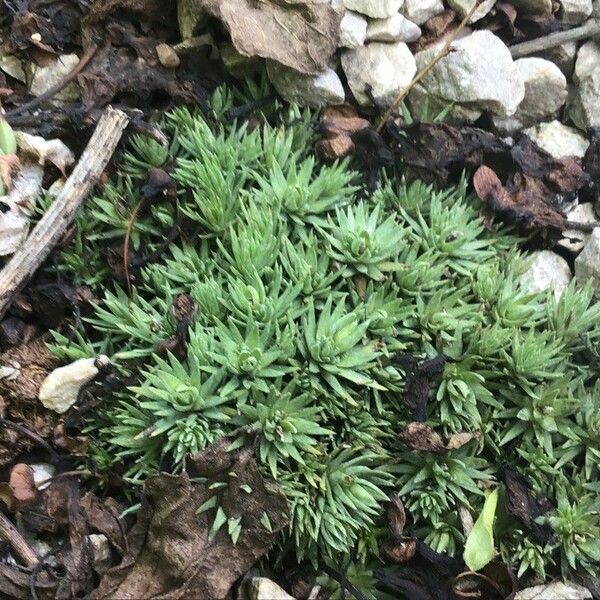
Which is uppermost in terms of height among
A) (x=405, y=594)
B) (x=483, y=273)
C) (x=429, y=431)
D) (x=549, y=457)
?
(x=483, y=273)

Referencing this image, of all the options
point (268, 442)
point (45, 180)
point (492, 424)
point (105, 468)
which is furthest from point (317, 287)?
point (45, 180)

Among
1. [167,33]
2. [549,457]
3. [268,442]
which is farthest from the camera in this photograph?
[167,33]

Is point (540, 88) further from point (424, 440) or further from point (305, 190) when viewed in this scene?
point (424, 440)

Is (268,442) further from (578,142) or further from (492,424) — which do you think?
(578,142)

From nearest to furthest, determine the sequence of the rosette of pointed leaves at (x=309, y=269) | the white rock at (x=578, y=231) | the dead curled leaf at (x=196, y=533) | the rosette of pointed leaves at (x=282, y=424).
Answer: the dead curled leaf at (x=196, y=533) < the rosette of pointed leaves at (x=282, y=424) < the rosette of pointed leaves at (x=309, y=269) < the white rock at (x=578, y=231)

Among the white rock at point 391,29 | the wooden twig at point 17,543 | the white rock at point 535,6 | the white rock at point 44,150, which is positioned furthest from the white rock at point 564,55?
the wooden twig at point 17,543

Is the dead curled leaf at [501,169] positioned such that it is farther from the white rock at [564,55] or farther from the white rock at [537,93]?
the white rock at [564,55]
